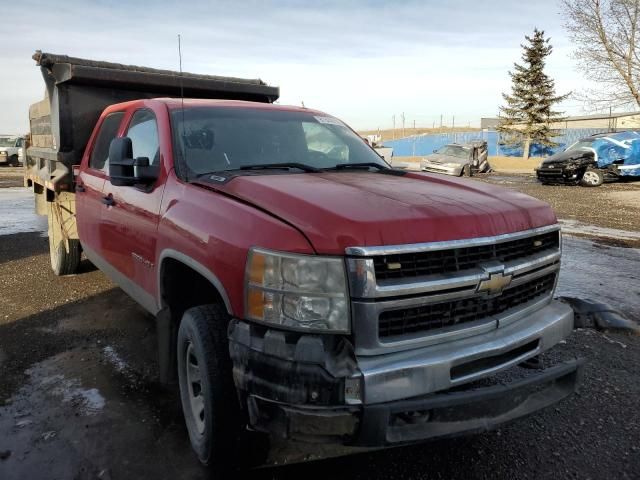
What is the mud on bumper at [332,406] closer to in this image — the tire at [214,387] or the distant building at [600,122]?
the tire at [214,387]

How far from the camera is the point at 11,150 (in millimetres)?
29359

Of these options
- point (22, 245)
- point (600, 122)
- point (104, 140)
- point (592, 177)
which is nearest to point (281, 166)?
point (104, 140)

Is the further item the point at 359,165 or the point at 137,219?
the point at 359,165

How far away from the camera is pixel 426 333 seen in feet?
7.51

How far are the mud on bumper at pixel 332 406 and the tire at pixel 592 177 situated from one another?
61.5 feet

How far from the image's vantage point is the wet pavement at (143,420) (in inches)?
107

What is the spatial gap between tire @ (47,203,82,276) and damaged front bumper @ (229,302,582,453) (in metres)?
4.71

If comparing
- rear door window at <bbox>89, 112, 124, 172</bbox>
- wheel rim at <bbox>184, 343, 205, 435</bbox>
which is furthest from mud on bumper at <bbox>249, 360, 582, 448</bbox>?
rear door window at <bbox>89, 112, 124, 172</bbox>

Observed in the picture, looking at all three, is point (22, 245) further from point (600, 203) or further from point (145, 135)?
point (600, 203)

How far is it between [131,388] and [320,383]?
2.10 meters

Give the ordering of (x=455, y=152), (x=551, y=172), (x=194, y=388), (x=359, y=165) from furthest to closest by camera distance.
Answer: (x=455, y=152), (x=551, y=172), (x=359, y=165), (x=194, y=388)

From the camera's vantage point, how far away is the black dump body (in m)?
5.62

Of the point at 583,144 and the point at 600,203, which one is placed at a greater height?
the point at 583,144

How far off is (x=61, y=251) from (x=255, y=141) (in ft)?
12.7
